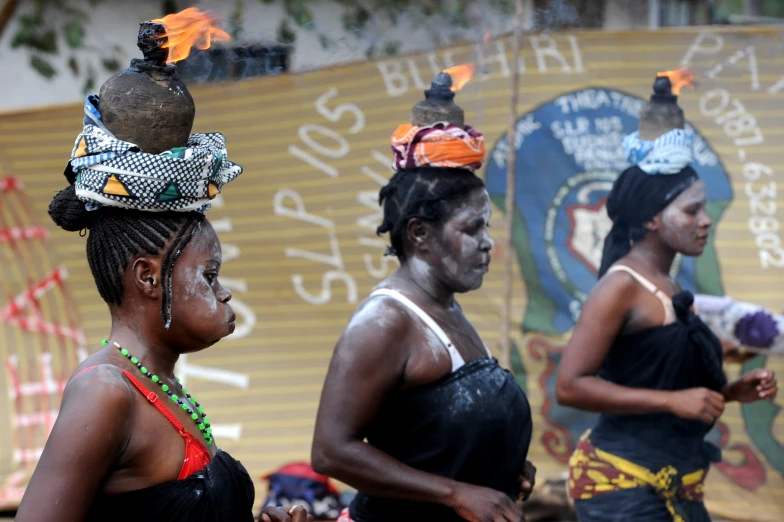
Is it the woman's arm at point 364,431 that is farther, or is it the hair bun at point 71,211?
the woman's arm at point 364,431

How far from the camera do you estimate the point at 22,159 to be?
6441 millimetres

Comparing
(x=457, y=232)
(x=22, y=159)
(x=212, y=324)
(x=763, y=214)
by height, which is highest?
(x=212, y=324)

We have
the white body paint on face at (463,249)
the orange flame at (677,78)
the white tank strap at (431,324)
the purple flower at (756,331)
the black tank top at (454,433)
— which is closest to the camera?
the black tank top at (454,433)

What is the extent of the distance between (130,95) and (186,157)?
0.59 feet

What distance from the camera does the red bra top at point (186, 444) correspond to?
7.09 ft

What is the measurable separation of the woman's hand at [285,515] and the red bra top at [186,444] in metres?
0.26

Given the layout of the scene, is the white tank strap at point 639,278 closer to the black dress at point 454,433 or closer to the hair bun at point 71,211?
the black dress at point 454,433

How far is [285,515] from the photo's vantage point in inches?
95.3

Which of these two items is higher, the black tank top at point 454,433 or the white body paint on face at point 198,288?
the white body paint on face at point 198,288

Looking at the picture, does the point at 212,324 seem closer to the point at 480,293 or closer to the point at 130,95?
the point at 130,95

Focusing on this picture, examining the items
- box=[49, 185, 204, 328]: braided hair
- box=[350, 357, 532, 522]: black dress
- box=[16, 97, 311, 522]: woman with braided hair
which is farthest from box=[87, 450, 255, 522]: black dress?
box=[350, 357, 532, 522]: black dress

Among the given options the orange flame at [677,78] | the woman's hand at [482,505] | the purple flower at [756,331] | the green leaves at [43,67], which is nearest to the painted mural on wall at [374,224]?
the purple flower at [756,331]

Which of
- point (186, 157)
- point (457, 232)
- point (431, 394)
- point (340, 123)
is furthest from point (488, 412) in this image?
point (340, 123)

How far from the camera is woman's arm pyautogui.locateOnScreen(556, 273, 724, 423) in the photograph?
3.85m
